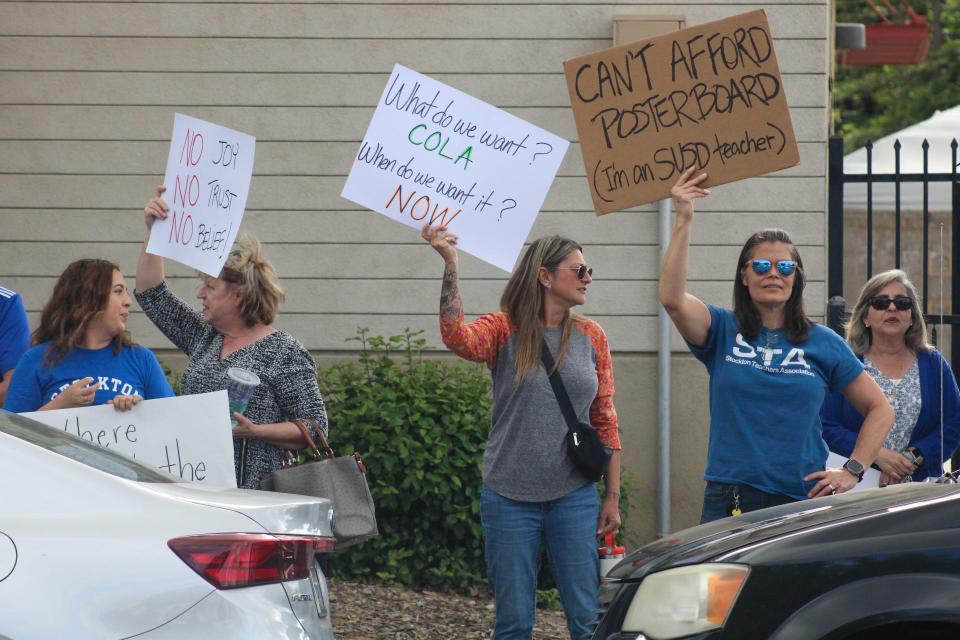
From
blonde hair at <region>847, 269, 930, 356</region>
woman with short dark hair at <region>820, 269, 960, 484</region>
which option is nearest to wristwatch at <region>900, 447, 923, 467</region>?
woman with short dark hair at <region>820, 269, 960, 484</region>

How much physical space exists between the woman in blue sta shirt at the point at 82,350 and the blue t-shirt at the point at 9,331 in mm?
653

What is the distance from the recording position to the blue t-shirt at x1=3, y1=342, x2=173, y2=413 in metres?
4.55

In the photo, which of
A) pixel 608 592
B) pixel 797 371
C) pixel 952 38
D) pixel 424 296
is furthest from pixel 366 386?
pixel 952 38

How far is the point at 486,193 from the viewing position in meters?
4.77

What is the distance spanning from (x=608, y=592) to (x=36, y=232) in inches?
225

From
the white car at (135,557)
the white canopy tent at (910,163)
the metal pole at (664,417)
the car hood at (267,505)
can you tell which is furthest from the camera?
the white canopy tent at (910,163)

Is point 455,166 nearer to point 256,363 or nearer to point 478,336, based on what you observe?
point 478,336

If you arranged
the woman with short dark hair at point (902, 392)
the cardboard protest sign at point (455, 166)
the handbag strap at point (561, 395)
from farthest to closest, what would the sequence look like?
1. the woman with short dark hair at point (902, 392)
2. the cardboard protest sign at point (455, 166)
3. the handbag strap at point (561, 395)

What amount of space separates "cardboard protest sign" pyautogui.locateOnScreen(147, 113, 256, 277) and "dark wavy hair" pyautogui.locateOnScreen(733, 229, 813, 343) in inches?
73.1

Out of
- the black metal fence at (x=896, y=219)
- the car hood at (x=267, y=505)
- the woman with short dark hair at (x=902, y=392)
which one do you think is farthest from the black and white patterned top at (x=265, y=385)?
the black metal fence at (x=896, y=219)

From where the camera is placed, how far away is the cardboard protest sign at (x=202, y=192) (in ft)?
15.7

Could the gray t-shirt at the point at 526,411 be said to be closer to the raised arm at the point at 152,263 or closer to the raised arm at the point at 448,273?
the raised arm at the point at 448,273

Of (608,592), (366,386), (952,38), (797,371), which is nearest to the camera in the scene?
(608,592)

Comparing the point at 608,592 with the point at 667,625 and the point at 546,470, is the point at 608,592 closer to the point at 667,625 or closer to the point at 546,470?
the point at 667,625
